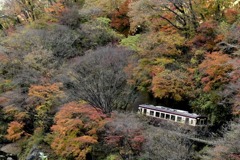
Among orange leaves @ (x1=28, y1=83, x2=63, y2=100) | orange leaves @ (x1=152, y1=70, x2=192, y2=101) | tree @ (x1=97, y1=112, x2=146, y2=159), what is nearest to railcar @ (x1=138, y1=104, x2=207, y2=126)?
orange leaves @ (x1=152, y1=70, x2=192, y2=101)

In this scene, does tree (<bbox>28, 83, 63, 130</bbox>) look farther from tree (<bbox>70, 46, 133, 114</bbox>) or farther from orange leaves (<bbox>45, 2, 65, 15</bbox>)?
orange leaves (<bbox>45, 2, 65, 15</bbox>)

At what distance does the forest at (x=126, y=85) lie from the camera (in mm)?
21094

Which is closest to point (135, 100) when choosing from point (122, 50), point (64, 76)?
point (122, 50)

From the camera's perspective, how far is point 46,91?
26828 millimetres

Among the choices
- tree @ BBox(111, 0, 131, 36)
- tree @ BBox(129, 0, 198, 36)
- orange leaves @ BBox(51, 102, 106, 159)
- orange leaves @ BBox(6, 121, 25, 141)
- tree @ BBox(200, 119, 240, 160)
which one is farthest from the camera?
tree @ BBox(111, 0, 131, 36)

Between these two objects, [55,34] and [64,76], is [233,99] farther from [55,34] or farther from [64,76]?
[55,34]

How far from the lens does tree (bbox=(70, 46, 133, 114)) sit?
24.7 meters

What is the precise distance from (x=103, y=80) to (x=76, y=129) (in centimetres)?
448

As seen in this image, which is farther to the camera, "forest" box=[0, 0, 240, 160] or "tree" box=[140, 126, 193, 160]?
"forest" box=[0, 0, 240, 160]

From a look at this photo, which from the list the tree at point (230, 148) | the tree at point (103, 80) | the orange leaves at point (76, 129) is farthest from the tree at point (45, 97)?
the tree at point (230, 148)

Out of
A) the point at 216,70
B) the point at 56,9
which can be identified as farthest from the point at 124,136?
the point at 56,9

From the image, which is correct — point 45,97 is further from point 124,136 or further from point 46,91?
point 124,136

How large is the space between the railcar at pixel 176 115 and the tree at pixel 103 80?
2.14 metres

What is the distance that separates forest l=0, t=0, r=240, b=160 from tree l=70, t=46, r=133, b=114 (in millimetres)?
79
